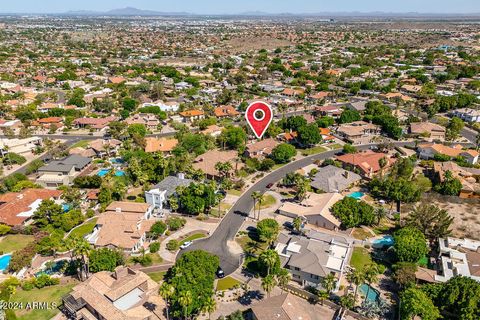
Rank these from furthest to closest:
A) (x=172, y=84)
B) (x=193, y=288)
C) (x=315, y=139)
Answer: (x=172, y=84)
(x=315, y=139)
(x=193, y=288)

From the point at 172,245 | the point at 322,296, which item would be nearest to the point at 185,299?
the point at 322,296

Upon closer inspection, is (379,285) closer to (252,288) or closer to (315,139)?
(252,288)

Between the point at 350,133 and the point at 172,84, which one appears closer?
the point at 350,133

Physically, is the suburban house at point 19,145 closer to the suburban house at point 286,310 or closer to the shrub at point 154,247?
the shrub at point 154,247

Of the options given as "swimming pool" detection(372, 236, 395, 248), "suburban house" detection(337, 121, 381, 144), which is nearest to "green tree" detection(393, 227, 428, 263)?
"swimming pool" detection(372, 236, 395, 248)

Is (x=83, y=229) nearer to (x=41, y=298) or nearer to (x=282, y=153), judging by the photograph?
(x=41, y=298)

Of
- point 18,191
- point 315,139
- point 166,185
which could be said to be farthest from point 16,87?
point 315,139

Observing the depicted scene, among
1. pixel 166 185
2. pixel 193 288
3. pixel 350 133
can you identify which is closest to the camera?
pixel 193 288

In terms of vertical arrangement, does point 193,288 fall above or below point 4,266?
Answer: above
